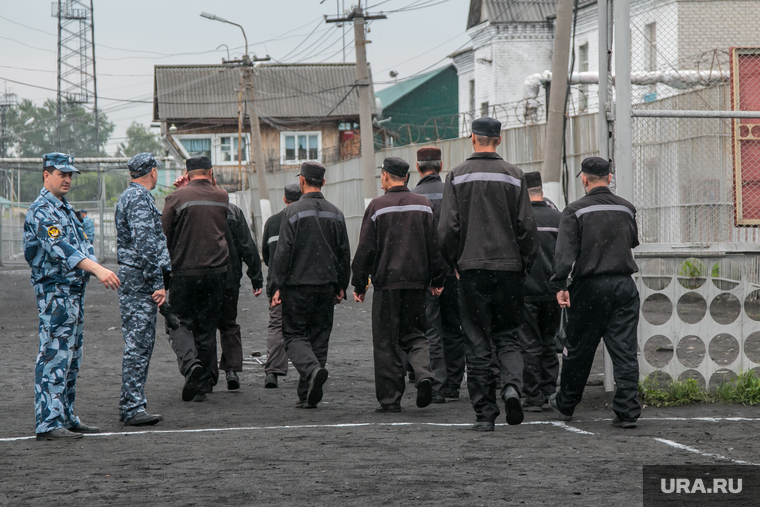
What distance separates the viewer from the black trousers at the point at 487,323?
21.1 ft

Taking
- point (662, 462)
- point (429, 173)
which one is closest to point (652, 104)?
point (429, 173)

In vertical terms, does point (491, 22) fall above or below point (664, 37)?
above

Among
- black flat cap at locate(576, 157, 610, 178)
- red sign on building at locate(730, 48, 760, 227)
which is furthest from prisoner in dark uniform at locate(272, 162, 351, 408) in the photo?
red sign on building at locate(730, 48, 760, 227)

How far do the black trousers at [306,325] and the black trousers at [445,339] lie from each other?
0.93 meters

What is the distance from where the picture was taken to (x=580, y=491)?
4613mm

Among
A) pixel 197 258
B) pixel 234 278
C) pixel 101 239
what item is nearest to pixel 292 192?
pixel 234 278

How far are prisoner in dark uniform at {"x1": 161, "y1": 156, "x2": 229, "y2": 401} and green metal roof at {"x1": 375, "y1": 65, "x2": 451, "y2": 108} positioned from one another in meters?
47.4

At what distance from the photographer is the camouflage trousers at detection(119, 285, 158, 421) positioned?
6848 mm

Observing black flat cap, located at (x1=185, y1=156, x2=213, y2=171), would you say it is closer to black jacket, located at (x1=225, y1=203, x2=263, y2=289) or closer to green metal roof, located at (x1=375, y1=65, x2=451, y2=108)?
black jacket, located at (x1=225, y1=203, x2=263, y2=289)

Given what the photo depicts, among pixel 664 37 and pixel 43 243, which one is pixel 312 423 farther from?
pixel 664 37

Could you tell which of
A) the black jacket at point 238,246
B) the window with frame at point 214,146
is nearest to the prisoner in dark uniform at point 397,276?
the black jacket at point 238,246

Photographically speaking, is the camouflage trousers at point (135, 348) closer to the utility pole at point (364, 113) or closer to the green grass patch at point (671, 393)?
the green grass patch at point (671, 393)

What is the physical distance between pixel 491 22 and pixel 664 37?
46.7 feet

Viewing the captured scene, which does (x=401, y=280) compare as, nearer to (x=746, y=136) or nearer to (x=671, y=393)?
(x=671, y=393)
